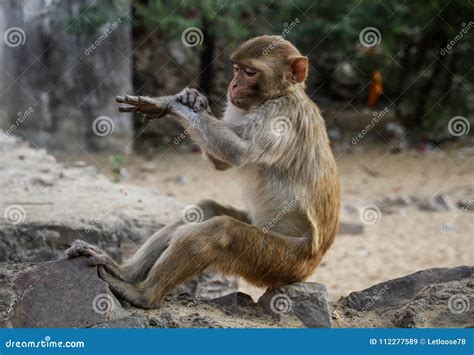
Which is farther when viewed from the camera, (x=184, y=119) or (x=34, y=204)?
(x=34, y=204)

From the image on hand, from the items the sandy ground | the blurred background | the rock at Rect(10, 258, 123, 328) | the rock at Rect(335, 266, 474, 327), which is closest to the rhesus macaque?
the rock at Rect(10, 258, 123, 328)

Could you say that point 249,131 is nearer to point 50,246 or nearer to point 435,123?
point 50,246

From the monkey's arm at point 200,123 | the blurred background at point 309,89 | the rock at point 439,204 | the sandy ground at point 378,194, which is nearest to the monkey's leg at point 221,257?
the monkey's arm at point 200,123

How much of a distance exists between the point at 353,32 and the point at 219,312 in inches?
358

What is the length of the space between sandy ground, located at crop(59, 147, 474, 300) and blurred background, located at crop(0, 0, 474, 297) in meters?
0.04

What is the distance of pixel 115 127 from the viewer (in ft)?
46.9

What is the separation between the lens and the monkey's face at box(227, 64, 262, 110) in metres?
5.95

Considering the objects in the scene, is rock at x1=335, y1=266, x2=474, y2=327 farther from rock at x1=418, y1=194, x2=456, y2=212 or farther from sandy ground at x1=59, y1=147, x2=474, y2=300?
rock at x1=418, y1=194, x2=456, y2=212

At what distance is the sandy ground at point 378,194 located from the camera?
9.66m

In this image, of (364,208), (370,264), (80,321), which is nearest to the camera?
(80,321)

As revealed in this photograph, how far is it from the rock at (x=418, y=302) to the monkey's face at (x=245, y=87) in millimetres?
1797

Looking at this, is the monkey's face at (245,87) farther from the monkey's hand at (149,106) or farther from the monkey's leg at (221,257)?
the monkey's leg at (221,257)

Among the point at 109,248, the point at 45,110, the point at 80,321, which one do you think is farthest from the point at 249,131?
the point at 45,110

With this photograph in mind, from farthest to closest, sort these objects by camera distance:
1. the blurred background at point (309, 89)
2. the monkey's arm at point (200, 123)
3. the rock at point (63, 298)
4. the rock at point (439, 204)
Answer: the blurred background at point (309, 89) → the rock at point (439, 204) → the monkey's arm at point (200, 123) → the rock at point (63, 298)
